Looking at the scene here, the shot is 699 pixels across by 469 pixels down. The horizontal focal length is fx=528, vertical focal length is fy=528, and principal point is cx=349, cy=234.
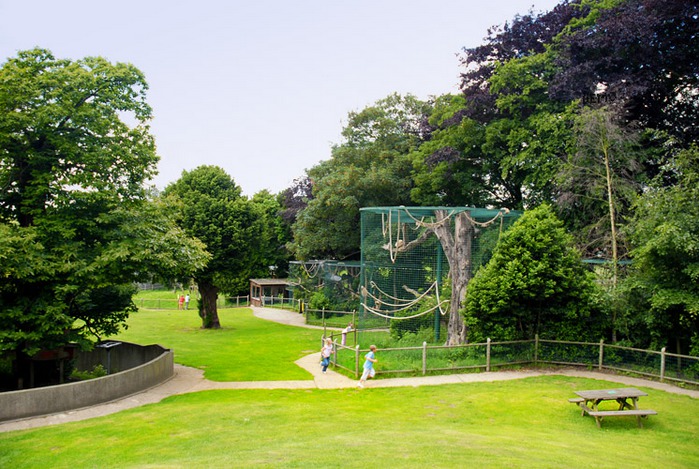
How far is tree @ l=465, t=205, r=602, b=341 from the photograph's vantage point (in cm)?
1653

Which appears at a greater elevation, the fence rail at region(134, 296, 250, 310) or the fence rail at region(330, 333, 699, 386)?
the fence rail at region(330, 333, 699, 386)

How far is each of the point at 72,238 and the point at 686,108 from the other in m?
24.0

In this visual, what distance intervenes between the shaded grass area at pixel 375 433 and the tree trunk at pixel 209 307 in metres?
16.8

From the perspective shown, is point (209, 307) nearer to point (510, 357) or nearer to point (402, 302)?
point (402, 302)

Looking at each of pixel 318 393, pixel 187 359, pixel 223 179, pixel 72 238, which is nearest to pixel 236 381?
pixel 318 393

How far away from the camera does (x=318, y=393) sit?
14.7 metres

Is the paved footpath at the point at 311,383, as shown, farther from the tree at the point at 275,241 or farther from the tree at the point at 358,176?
the tree at the point at 275,241

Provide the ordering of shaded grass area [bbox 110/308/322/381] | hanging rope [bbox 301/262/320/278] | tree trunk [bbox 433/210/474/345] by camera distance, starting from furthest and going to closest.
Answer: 1. hanging rope [bbox 301/262/320/278]
2. tree trunk [bbox 433/210/474/345]
3. shaded grass area [bbox 110/308/322/381]

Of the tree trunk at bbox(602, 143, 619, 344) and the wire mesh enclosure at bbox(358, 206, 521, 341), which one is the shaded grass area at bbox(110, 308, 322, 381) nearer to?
the wire mesh enclosure at bbox(358, 206, 521, 341)

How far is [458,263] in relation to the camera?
18906 mm

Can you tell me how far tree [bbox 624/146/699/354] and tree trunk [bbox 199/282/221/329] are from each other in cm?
2268

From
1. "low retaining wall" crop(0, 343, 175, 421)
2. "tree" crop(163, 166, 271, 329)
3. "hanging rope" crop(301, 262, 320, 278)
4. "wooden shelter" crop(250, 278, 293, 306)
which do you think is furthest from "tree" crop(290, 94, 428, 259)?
"low retaining wall" crop(0, 343, 175, 421)

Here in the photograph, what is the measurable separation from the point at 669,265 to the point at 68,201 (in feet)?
58.7

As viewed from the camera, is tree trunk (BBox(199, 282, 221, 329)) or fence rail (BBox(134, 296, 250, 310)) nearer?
tree trunk (BBox(199, 282, 221, 329))
